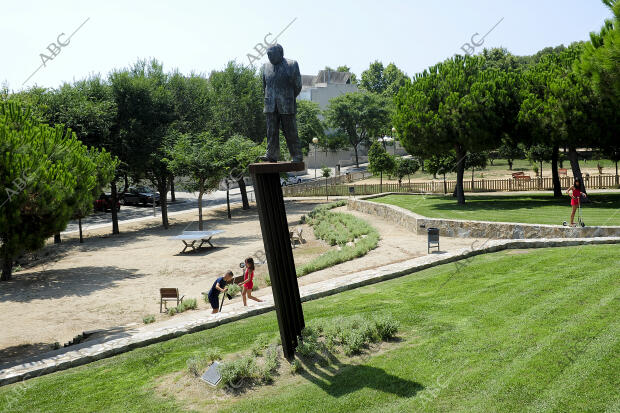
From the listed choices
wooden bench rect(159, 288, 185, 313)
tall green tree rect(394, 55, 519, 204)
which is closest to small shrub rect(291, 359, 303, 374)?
wooden bench rect(159, 288, 185, 313)

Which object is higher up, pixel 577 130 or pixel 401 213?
pixel 577 130

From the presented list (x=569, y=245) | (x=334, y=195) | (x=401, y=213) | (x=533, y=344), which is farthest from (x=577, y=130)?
(x=334, y=195)

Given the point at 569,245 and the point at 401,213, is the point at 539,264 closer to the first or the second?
the point at 569,245

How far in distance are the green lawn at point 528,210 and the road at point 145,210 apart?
2333 centimetres

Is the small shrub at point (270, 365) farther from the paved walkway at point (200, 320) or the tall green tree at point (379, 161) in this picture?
the tall green tree at point (379, 161)

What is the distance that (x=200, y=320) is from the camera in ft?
38.1

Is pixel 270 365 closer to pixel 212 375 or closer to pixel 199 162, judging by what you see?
pixel 212 375

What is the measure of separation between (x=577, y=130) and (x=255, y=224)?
19.7 metres

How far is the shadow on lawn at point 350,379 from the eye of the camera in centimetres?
706

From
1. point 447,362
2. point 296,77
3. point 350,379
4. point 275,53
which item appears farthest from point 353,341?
point 275,53

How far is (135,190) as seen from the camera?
51094 millimetres

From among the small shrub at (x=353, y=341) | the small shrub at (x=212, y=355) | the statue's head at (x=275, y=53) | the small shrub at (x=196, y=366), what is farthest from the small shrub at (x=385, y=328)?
the statue's head at (x=275, y=53)

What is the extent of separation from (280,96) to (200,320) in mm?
5548

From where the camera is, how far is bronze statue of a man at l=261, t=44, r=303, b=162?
864cm
